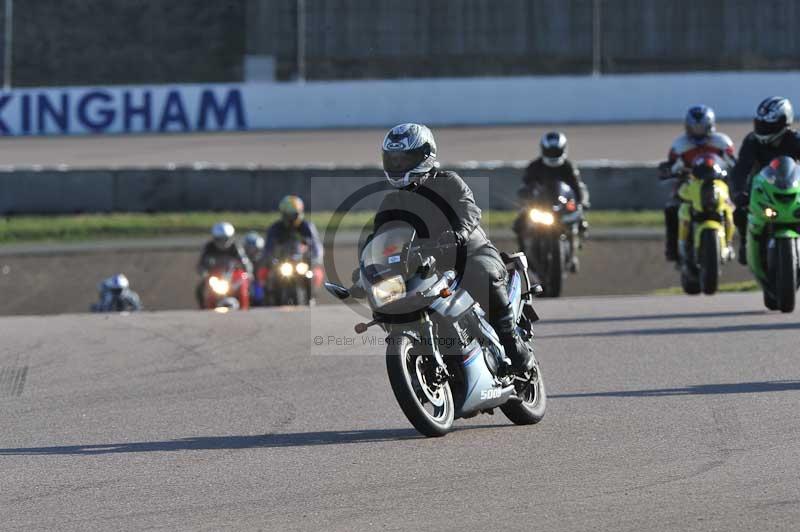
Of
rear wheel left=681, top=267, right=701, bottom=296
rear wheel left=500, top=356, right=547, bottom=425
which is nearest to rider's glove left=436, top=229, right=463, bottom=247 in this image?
rear wheel left=500, top=356, right=547, bottom=425

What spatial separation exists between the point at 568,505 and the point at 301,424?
2532mm

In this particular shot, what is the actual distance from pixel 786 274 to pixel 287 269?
24.6 ft

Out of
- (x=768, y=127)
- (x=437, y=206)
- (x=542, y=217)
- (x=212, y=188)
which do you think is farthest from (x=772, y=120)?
(x=212, y=188)

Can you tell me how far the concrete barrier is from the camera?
27.3m

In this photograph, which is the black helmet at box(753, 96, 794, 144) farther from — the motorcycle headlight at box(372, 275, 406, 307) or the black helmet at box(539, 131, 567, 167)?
the motorcycle headlight at box(372, 275, 406, 307)

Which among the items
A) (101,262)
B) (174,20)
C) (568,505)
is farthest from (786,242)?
(174,20)

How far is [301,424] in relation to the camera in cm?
796

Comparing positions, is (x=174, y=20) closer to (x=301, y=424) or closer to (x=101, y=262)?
(x=101, y=262)

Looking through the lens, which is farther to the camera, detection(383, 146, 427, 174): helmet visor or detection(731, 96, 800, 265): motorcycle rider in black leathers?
detection(731, 96, 800, 265): motorcycle rider in black leathers

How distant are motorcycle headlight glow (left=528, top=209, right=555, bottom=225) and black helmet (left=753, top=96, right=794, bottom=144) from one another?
4.10 meters

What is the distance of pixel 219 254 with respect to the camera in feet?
62.9

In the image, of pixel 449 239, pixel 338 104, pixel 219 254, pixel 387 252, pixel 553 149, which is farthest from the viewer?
pixel 338 104

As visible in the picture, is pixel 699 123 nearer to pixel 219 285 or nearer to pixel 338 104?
pixel 219 285

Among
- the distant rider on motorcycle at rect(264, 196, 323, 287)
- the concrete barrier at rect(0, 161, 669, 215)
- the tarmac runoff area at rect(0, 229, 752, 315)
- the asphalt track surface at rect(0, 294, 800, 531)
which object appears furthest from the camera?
the concrete barrier at rect(0, 161, 669, 215)
